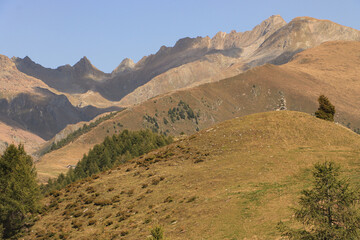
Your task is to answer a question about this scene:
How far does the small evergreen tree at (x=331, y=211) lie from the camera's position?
74.2 ft

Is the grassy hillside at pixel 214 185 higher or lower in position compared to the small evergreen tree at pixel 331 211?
lower

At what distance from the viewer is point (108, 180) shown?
65562 millimetres

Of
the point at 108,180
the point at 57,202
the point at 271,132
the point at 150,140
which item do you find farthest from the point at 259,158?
the point at 150,140

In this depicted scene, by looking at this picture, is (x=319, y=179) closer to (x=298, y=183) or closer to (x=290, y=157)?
(x=298, y=183)

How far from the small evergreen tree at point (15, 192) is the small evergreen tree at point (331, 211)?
43.1 m

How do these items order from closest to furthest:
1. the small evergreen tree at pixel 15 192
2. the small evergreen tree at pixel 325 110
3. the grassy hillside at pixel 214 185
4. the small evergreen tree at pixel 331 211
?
the small evergreen tree at pixel 331 211 → the grassy hillside at pixel 214 185 → the small evergreen tree at pixel 15 192 → the small evergreen tree at pixel 325 110

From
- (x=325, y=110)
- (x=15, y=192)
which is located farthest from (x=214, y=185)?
(x=325, y=110)

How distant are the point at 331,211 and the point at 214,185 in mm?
24890

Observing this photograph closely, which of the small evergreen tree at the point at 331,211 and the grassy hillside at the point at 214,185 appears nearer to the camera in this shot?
the small evergreen tree at the point at 331,211

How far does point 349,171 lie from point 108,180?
129 ft

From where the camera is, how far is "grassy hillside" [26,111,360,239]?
37.2m

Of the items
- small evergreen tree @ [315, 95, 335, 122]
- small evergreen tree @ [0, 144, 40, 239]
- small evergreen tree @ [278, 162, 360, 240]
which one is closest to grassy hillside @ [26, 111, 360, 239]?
small evergreen tree @ [0, 144, 40, 239]

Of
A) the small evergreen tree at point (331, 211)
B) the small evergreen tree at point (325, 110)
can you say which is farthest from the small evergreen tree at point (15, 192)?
the small evergreen tree at point (325, 110)

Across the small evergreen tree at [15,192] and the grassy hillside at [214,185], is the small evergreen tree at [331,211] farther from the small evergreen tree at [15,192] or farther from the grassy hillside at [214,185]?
the small evergreen tree at [15,192]
